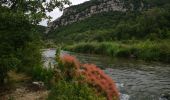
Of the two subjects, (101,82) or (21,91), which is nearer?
(101,82)

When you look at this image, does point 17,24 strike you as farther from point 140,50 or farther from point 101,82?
point 140,50

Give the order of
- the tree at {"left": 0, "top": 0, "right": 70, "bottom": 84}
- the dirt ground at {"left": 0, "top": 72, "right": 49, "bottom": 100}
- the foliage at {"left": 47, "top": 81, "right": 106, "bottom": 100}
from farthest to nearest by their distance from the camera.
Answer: the dirt ground at {"left": 0, "top": 72, "right": 49, "bottom": 100} < the tree at {"left": 0, "top": 0, "right": 70, "bottom": 84} < the foliage at {"left": 47, "top": 81, "right": 106, "bottom": 100}

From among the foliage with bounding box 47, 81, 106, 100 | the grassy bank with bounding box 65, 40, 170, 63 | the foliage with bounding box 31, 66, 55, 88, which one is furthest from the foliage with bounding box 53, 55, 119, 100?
the grassy bank with bounding box 65, 40, 170, 63

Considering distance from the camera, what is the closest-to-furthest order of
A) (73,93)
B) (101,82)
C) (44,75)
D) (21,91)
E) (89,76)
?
1. (73,93)
2. (101,82)
3. (89,76)
4. (21,91)
5. (44,75)

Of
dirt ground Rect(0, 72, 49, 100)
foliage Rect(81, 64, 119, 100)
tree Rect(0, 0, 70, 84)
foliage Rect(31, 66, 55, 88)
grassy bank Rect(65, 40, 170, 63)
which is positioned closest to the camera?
tree Rect(0, 0, 70, 84)

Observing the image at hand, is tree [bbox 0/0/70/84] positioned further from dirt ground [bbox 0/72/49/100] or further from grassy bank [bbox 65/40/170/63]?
grassy bank [bbox 65/40/170/63]

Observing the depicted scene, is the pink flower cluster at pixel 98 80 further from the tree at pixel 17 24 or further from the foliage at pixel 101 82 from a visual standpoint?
the tree at pixel 17 24

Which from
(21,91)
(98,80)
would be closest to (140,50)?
(21,91)

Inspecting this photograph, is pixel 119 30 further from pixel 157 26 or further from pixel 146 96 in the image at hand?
pixel 146 96

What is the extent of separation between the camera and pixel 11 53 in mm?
19812

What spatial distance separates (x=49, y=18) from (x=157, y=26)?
7899 centimetres

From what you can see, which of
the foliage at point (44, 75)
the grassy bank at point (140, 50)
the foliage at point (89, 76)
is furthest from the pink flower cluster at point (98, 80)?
the grassy bank at point (140, 50)

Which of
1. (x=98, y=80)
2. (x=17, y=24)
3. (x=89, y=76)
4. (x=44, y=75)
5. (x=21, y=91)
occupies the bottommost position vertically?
(x=21, y=91)

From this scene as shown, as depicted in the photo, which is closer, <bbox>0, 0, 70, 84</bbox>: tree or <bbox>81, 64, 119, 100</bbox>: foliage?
<bbox>0, 0, 70, 84</bbox>: tree
